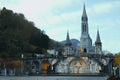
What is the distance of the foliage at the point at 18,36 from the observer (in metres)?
154

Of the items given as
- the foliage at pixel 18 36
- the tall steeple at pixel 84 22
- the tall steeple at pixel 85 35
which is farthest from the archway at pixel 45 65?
the tall steeple at pixel 84 22

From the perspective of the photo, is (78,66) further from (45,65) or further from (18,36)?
(18,36)

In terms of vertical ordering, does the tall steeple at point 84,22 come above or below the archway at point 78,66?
above

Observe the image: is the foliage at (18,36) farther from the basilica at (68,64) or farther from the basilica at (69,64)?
the basilica at (69,64)

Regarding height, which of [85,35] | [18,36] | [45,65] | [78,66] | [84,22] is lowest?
[78,66]

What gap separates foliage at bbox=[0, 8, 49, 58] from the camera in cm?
15350

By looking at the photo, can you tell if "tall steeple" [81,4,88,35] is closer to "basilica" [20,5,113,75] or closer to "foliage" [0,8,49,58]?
"foliage" [0,8,49,58]

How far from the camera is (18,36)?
16400 centimetres

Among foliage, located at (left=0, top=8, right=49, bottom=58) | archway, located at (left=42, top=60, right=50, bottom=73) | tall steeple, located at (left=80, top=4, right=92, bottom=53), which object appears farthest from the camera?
tall steeple, located at (left=80, top=4, right=92, bottom=53)

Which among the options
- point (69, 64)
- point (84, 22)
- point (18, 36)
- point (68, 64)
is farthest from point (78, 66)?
point (84, 22)

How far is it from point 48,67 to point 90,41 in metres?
37.0

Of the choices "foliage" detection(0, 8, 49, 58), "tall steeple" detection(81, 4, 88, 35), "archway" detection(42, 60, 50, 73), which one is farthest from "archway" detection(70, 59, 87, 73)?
"tall steeple" detection(81, 4, 88, 35)

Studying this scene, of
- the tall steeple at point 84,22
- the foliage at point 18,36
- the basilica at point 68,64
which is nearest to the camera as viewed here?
the foliage at point 18,36

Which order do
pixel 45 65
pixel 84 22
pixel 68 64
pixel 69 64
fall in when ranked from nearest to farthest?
pixel 68 64 → pixel 69 64 → pixel 45 65 → pixel 84 22
